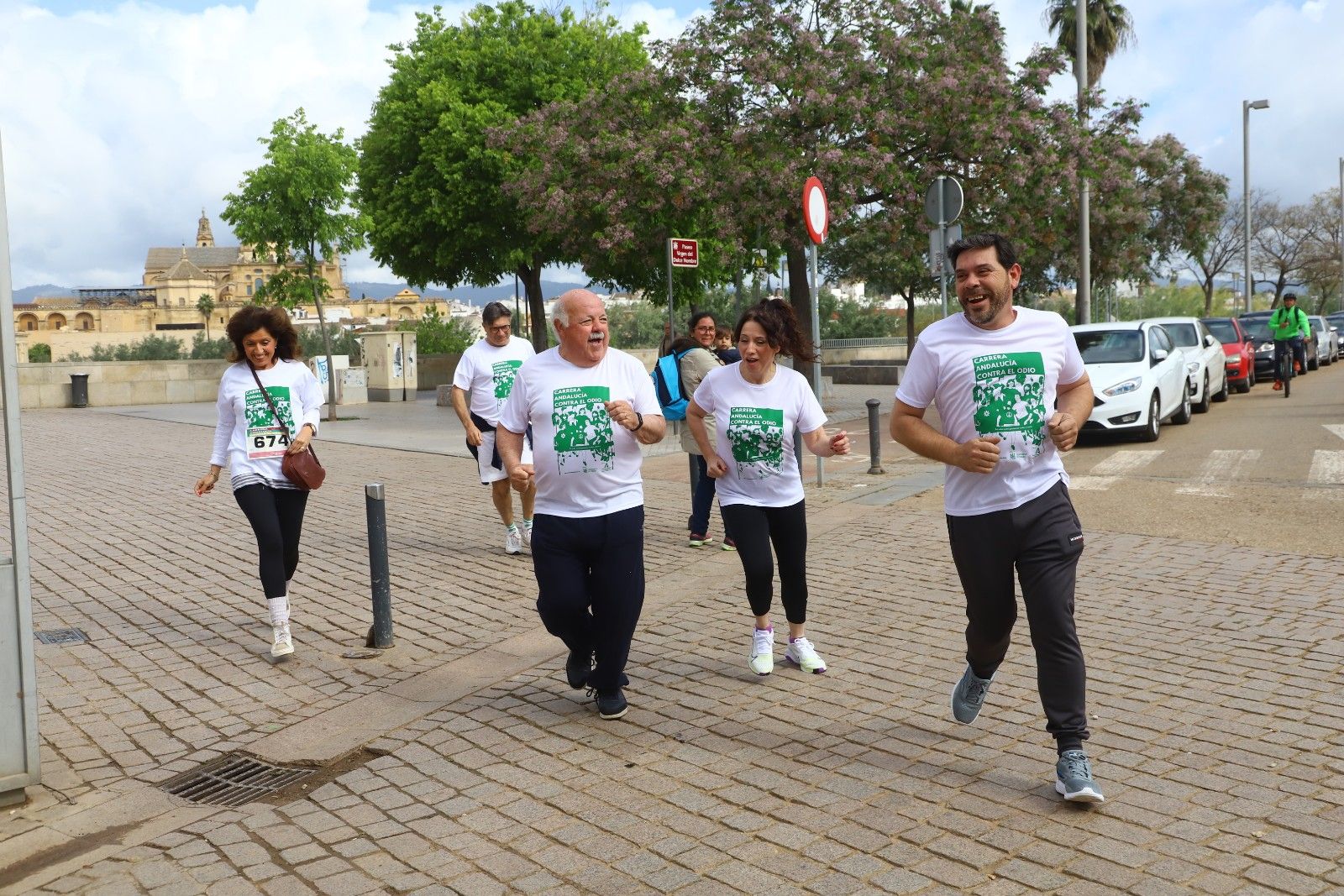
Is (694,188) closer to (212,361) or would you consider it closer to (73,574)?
(73,574)

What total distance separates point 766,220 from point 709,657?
13.9 metres

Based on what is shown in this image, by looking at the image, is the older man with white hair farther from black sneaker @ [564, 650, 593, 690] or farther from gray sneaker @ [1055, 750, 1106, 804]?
gray sneaker @ [1055, 750, 1106, 804]

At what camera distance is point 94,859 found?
162 inches

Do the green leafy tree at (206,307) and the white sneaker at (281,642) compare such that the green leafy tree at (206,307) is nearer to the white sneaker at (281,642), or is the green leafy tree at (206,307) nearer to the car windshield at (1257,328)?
the car windshield at (1257,328)

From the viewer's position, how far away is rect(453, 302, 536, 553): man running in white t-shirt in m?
8.86

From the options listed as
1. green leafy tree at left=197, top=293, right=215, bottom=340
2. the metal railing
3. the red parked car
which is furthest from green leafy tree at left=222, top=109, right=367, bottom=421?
green leafy tree at left=197, top=293, right=215, bottom=340

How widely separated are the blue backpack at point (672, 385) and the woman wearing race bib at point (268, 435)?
2910mm

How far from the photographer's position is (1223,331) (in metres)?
25.6

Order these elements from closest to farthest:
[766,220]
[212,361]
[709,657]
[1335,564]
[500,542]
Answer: [709,657]
[1335,564]
[500,542]
[766,220]
[212,361]

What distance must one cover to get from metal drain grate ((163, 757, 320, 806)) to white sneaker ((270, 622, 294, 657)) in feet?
4.68

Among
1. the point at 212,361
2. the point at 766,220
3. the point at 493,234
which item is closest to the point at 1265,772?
the point at 766,220

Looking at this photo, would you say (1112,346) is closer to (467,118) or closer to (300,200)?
(300,200)

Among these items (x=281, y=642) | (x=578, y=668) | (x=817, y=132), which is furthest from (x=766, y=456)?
(x=817, y=132)

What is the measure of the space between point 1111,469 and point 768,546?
325 inches
